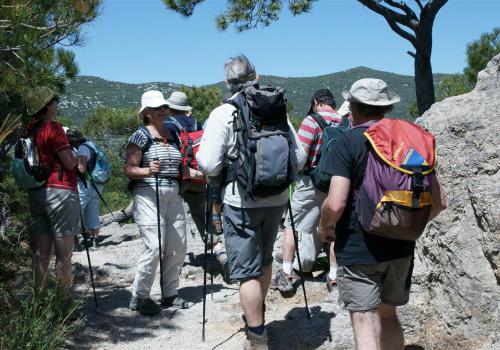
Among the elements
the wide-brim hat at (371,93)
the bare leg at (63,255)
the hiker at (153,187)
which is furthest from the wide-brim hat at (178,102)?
the wide-brim hat at (371,93)

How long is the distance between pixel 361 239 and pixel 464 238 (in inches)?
47.7

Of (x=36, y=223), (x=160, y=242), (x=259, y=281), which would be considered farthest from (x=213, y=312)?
(x=36, y=223)

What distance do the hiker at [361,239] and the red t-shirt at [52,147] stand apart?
2171mm

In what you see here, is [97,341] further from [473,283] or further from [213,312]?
[473,283]

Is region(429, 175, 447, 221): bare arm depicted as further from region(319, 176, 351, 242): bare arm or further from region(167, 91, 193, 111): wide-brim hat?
region(167, 91, 193, 111): wide-brim hat

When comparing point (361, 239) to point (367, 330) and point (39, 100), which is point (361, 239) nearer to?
point (367, 330)

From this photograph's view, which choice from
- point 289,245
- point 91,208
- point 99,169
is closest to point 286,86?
point 91,208

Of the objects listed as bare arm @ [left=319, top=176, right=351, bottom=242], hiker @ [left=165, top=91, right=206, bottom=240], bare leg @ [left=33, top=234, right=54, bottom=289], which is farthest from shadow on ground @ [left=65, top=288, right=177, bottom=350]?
bare arm @ [left=319, top=176, right=351, bottom=242]

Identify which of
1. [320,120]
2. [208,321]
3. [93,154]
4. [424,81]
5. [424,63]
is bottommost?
[208,321]

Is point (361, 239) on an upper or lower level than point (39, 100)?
lower

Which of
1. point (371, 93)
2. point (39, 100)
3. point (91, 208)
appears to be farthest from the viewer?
point (91, 208)

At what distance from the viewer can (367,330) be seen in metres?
2.91

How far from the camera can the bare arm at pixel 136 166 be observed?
464cm

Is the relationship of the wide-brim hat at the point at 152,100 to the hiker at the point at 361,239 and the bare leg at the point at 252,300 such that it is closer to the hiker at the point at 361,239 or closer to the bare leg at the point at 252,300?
the bare leg at the point at 252,300
